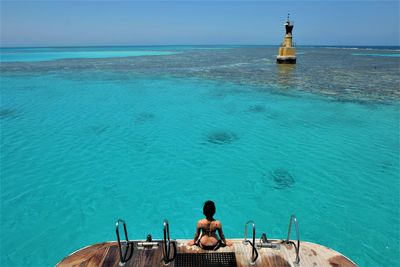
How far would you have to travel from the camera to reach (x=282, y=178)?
40.9ft

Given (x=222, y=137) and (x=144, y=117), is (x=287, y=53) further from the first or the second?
(x=222, y=137)

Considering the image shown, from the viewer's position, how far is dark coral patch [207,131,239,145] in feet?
54.6

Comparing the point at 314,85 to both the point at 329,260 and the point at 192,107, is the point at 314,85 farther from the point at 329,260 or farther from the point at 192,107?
the point at 329,260

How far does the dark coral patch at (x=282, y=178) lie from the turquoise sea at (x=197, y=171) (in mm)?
48

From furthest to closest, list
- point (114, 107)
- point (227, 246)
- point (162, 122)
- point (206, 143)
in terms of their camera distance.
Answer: point (114, 107)
point (162, 122)
point (206, 143)
point (227, 246)

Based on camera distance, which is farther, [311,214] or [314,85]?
[314,85]

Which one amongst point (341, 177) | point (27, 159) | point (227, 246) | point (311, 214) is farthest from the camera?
point (27, 159)

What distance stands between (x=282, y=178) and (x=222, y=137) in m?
5.79

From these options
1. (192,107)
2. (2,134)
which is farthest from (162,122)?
(2,134)

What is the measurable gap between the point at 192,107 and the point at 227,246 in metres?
19.1

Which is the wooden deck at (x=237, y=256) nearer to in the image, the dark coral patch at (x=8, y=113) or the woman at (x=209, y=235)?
the woman at (x=209, y=235)

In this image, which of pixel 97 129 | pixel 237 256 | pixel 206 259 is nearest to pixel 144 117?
pixel 97 129

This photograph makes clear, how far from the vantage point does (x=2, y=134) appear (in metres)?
17.5

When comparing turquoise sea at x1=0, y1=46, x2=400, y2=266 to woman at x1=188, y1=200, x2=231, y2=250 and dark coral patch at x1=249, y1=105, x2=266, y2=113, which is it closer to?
dark coral patch at x1=249, y1=105, x2=266, y2=113
